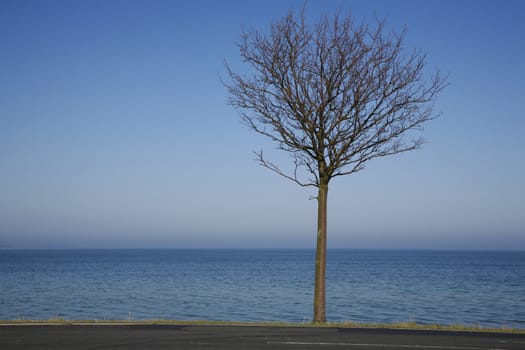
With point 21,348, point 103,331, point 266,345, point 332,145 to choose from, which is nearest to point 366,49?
point 332,145

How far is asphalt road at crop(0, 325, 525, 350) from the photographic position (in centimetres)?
1070

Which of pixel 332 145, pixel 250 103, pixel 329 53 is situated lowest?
pixel 332 145

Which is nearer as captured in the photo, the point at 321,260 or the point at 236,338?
the point at 236,338

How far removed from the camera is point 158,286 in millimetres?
58812

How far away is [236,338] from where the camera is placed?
11.6 meters

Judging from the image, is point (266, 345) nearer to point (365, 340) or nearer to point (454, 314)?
point (365, 340)

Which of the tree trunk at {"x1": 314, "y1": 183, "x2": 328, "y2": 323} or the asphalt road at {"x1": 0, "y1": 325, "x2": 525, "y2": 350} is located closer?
the asphalt road at {"x1": 0, "y1": 325, "x2": 525, "y2": 350}

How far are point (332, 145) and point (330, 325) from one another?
206 inches

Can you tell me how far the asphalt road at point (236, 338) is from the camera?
1070 cm

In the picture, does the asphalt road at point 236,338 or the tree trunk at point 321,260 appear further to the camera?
the tree trunk at point 321,260

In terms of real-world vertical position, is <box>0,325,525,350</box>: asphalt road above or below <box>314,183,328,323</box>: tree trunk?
below

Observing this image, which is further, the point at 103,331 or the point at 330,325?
the point at 330,325

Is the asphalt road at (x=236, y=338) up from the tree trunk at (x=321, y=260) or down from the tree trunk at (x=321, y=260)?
down

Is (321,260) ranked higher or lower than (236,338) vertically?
higher
